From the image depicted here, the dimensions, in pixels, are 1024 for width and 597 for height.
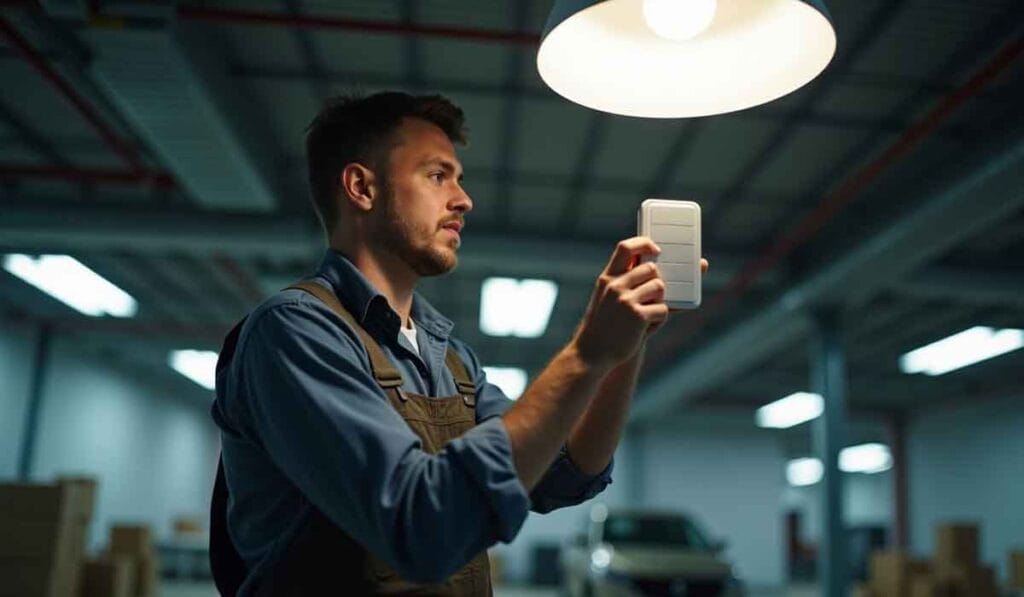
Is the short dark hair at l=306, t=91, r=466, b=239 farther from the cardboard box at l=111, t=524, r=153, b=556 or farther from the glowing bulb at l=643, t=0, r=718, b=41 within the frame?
the cardboard box at l=111, t=524, r=153, b=556

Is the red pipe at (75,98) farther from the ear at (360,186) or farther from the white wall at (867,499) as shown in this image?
the white wall at (867,499)

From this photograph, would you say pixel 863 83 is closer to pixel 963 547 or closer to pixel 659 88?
pixel 659 88

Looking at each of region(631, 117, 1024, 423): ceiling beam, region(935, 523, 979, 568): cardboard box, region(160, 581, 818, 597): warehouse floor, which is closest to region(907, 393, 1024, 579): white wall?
region(160, 581, 818, 597): warehouse floor

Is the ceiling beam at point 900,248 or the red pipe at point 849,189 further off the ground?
the red pipe at point 849,189

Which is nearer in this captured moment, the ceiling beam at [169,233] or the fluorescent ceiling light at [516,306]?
the ceiling beam at [169,233]

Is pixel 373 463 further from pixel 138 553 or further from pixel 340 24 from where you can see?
pixel 138 553

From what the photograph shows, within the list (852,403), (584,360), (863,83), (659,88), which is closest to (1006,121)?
(863,83)

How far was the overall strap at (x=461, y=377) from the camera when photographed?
5.20 feet

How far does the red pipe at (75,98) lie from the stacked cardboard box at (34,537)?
8.60ft

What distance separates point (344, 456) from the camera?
113cm

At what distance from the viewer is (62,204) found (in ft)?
26.9

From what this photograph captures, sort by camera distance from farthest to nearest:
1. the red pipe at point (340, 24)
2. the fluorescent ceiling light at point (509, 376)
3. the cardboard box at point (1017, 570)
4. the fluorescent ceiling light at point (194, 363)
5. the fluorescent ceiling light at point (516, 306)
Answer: the fluorescent ceiling light at point (509, 376) → the fluorescent ceiling light at point (194, 363) → the fluorescent ceiling light at point (516, 306) → the cardboard box at point (1017, 570) → the red pipe at point (340, 24)

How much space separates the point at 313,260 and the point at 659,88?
25.0 ft

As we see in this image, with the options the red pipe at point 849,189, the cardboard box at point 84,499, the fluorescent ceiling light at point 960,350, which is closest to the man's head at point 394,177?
the red pipe at point 849,189
